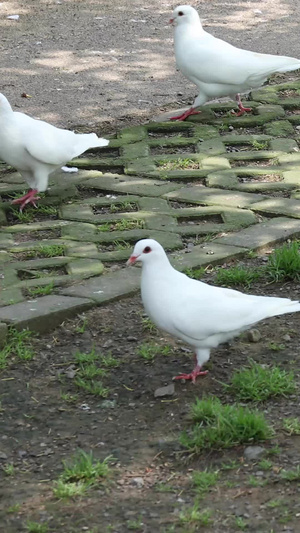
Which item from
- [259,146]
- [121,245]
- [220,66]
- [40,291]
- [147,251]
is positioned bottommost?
[259,146]

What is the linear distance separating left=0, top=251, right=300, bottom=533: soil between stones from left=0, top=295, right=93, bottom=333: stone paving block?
0.06 meters

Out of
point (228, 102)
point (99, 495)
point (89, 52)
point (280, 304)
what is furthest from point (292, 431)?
point (89, 52)

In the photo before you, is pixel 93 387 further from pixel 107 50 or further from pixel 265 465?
pixel 107 50

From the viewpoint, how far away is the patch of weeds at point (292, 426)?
10.7 ft

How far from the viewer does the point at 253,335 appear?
13.0 ft

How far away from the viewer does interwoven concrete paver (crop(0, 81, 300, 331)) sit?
177 inches

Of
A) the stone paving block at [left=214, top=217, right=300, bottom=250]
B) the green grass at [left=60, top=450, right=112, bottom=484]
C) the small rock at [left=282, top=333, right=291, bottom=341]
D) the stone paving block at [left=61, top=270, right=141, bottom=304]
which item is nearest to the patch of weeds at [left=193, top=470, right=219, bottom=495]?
the green grass at [left=60, top=450, right=112, bottom=484]

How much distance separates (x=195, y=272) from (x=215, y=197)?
1.15 m

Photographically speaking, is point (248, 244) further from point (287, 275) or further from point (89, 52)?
point (89, 52)

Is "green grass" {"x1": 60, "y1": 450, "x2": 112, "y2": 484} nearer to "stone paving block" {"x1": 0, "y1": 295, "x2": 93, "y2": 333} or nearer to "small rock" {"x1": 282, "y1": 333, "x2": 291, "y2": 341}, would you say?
"stone paving block" {"x1": 0, "y1": 295, "x2": 93, "y2": 333}

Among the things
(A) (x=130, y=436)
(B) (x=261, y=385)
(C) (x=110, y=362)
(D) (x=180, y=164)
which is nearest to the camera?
(A) (x=130, y=436)

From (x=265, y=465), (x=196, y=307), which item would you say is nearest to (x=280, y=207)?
(x=196, y=307)

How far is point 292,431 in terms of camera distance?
3.25 metres

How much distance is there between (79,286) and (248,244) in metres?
0.92
